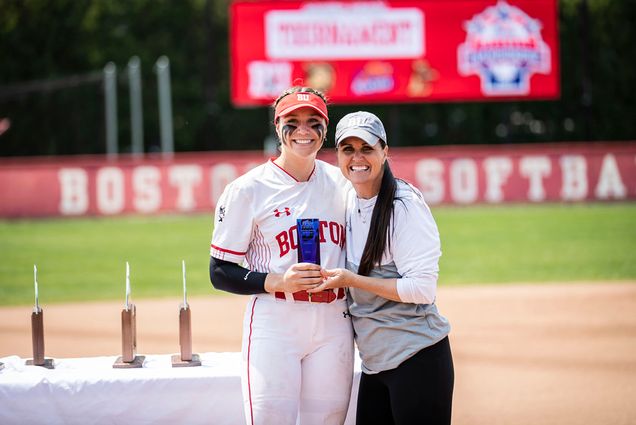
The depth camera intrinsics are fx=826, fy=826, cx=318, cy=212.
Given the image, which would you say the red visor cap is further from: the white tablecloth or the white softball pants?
the white tablecloth

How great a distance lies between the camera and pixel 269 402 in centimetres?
349

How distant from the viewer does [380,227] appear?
135 inches

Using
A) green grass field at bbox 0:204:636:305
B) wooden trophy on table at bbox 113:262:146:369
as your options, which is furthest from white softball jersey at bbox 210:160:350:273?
green grass field at bbox 0:204:636:305

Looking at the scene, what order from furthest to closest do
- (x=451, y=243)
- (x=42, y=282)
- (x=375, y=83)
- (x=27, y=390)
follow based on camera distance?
(x=375, y=83) → (x=451, y=243) → (x=42, y=282) → (x=27, y=390)

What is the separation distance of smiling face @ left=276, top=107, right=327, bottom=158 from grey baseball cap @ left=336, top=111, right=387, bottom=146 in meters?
0.13

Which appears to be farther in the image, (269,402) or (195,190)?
(195,190)

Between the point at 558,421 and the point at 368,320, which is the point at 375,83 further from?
the point at 368,320

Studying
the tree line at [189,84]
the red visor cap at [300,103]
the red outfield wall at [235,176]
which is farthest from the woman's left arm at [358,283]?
the tree line at [189,84]

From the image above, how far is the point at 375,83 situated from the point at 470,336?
16566 millimetres

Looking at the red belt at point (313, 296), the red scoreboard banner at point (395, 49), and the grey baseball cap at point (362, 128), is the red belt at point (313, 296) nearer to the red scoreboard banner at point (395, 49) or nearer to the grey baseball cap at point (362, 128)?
the grey baseball cap at point (362, 128)

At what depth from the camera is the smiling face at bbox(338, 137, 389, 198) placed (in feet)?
11.4

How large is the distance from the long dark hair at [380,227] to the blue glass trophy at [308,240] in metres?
0.21

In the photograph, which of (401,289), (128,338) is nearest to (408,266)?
(401,289)

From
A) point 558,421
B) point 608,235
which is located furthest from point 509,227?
point 558,421
